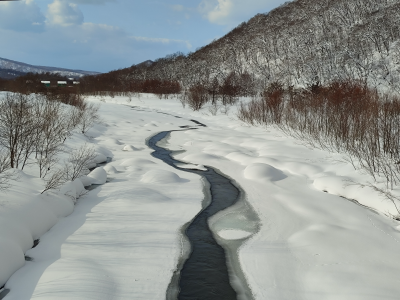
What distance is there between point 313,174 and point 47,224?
22.6ft

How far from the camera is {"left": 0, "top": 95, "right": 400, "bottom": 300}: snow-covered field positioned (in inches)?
155

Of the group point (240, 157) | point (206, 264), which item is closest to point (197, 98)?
point (240, 157)

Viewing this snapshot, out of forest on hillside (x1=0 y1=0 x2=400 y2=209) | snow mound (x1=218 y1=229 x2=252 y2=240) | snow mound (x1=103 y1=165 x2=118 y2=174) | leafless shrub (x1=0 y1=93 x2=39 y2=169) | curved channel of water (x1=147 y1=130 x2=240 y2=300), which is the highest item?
forest on hillside (x1=0 y1=0 x2=400 y2=209)

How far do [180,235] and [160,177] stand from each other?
3.21 m

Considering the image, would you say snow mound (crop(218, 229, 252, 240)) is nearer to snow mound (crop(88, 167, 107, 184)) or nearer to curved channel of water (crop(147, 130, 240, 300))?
curved channel of water (crop(147, 130, 240, 300))

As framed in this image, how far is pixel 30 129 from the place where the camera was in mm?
8406

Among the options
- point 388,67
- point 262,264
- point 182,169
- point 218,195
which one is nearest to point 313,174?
point 218,195

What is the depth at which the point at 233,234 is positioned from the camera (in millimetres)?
5738

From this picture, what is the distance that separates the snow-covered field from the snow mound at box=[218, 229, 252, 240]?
0.06 ft

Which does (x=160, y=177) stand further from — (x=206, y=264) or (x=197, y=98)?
(x=197, y=98)

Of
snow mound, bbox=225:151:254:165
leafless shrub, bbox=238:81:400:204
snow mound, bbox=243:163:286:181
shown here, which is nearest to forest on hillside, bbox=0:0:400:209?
leafless shrub, bbox=238:81:400:204

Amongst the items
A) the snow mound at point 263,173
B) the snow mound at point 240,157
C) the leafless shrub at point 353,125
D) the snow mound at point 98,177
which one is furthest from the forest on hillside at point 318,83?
the snow mound at point 98,177

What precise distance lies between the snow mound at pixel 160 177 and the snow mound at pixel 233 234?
3.08 metres

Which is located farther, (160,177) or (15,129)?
(160,177)
